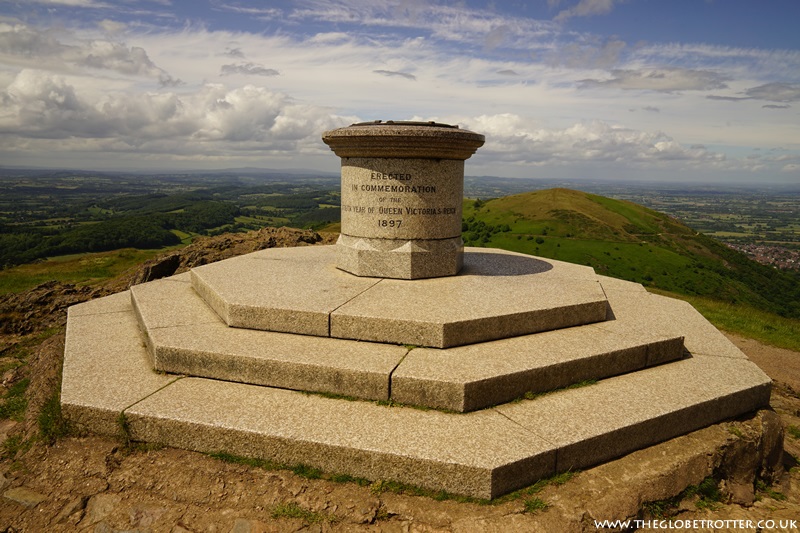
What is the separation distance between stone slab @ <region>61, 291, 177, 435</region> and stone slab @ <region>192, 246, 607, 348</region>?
4.04 feet

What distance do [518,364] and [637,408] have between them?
1321mm

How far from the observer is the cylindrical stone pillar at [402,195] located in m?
7.62

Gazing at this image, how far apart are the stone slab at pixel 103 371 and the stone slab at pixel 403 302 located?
123 cm

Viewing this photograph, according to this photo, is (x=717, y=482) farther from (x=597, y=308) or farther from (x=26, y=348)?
(x=26, y=348)

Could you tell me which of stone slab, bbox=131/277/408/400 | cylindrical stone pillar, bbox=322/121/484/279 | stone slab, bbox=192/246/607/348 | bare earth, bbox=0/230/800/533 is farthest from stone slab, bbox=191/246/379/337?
bare earth, bbox=0/230/800/533

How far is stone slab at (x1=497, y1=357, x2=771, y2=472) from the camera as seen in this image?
4473 millimetres

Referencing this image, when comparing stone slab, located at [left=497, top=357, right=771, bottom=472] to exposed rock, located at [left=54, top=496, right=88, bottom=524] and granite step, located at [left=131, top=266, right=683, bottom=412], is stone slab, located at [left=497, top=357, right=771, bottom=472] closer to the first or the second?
granite step, located at [left=131, top=266, right=683, bottom=412]

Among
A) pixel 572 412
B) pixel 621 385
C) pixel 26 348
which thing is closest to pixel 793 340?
pixel 621 385

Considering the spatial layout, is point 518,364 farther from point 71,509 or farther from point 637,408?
point 71,509

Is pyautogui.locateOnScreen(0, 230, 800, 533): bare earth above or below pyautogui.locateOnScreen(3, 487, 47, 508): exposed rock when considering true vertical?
above

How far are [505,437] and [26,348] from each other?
9.03 meters

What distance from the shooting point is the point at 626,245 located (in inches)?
2603

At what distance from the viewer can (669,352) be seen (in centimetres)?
634

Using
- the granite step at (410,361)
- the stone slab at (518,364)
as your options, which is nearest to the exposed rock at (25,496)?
the granite step at (410,361)
